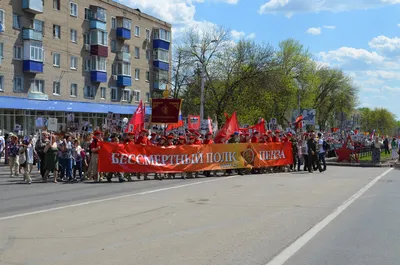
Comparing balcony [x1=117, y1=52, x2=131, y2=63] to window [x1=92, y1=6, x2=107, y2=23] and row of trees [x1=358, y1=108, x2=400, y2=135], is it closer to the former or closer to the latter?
window [x1=92, y1=6, x2=107, y2=23]

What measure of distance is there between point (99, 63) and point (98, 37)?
8.67ft

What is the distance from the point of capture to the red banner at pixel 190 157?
18.3m

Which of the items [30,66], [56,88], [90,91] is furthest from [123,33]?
[30,66]

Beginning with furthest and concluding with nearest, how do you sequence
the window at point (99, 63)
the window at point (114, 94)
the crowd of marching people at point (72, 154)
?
the window at point (114, 94)
the window at point (99, 63)
the crowd of marching people at point (72, 154)

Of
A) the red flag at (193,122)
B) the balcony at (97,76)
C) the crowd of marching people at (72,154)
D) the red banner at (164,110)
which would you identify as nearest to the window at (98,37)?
the balcony at (97,76)

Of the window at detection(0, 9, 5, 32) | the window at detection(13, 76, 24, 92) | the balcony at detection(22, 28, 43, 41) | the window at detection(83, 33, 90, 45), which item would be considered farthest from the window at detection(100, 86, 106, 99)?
the window at detection(0, 9, 5, 32)

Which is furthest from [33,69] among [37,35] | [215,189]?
[215,189]

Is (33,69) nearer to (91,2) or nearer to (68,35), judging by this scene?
(68,35)

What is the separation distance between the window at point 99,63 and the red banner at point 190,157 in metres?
33.1

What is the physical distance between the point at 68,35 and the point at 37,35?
198 inches

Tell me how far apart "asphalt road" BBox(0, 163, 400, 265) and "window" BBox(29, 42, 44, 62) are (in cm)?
3015

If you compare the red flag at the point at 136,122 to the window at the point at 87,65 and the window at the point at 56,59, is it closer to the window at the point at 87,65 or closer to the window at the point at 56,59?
the window at the point at 56,59

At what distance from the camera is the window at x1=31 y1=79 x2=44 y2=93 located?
44688 mm

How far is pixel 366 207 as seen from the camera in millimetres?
11828
